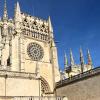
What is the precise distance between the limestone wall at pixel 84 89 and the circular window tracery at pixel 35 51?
7242mm

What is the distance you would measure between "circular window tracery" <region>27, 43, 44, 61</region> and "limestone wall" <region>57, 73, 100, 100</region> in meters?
7.24

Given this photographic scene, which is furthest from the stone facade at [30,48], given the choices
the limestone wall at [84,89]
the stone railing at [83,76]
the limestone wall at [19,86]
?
the limestone wall at [84,89]

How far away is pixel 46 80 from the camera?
37531 mm

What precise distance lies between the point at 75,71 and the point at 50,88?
457 inches

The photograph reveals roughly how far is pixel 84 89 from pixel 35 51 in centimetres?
1182

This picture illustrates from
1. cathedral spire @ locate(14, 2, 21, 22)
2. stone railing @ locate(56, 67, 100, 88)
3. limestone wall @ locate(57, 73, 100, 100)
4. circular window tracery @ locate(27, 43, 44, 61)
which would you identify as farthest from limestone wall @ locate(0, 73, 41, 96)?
cathedral spire @ locate(14, 2, 21, 22)

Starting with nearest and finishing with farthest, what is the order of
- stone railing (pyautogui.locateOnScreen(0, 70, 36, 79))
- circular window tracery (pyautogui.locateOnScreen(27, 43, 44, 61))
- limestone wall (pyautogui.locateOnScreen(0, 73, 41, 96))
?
1. limestone wall (pyautogui.locateOnScreen(0, 73, 41, 96))
2. stone railing (pyautogui.locateOnScreen(0, 70, 36, 79))
3. circular window tracery (pyautogui.locateOnScreen(27, 43, 44, 61))

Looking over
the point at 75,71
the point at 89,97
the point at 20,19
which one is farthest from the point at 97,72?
the point at 75,71

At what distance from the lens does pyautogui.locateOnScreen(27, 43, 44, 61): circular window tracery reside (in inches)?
1483

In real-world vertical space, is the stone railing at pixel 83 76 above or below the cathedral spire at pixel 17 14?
below

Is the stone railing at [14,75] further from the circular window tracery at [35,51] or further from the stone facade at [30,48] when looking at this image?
the circular window tracery at [35,51]

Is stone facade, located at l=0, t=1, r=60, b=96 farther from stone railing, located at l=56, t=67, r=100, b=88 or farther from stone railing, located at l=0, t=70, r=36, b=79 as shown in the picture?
stone railing, located at l=0, t=70, r=36, b=79

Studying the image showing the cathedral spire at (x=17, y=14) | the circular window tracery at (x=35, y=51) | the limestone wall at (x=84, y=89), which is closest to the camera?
the limestone wall at (x=84, y=89)

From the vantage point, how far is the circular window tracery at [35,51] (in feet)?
124
